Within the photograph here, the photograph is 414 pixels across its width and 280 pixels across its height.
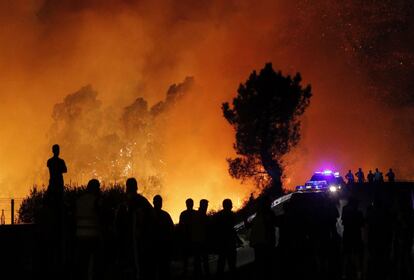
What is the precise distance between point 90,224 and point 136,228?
1.29 metres

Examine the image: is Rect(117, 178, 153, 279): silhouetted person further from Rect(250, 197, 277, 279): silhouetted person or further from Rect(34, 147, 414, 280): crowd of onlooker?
Rect(250, 197, 277, 279): silhouetted person

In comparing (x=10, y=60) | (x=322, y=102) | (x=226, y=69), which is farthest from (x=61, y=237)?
(x=10, y=60)

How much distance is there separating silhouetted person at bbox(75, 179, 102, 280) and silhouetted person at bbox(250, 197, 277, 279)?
116 inches

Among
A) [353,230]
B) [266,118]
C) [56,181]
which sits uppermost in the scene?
[266,118]

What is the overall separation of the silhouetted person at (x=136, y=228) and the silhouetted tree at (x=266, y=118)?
90.2 feet

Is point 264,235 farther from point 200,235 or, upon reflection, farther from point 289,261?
point 289,261

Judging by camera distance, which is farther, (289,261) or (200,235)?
(289,261)

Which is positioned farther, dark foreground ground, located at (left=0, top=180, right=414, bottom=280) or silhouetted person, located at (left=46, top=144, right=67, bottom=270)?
dark foreground ground, located at (left=0, top=180, right=414, bottom=280)

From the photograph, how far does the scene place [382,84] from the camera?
184 ft

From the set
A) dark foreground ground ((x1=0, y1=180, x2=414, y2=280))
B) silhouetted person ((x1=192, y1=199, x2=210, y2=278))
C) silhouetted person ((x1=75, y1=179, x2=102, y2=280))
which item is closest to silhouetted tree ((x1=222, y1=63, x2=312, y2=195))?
dark foreground ground ((x1=0, y1=180, x2=414, y2=280))

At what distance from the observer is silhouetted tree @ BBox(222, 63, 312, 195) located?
124ft

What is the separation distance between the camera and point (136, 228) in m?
10.2

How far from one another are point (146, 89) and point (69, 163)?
11.4 metres


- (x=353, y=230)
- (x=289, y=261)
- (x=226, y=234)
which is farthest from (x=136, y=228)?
(x=353, y=230)
